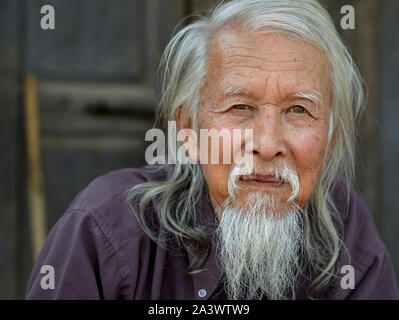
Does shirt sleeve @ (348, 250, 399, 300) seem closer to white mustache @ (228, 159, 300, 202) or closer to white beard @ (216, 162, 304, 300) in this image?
white beard @ (216, 162, 304, 300)

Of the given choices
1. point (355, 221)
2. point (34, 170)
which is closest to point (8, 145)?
point (34, 170)

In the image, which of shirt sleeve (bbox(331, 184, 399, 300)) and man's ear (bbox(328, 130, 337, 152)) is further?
man's ear (bbox(328, 130, 337, 152))

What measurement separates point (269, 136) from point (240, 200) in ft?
0.81

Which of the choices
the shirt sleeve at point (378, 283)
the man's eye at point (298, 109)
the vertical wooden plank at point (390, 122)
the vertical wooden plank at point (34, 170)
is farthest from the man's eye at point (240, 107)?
the vertical wooden plank at point (390, 122)

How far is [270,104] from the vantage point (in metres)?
2.00

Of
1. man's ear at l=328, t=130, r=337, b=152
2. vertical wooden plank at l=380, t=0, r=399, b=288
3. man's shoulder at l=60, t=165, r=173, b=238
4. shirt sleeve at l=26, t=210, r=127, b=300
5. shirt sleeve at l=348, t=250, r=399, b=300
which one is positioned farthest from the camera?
vertical wooden plank at l=380, t=0, r=399, b=288

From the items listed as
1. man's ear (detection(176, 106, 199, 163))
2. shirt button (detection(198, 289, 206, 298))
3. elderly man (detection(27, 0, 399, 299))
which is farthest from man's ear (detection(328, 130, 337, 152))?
shirt button (detection(198, 289, 206, 298))

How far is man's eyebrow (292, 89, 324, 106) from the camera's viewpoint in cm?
203

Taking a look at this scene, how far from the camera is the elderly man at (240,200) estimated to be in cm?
196

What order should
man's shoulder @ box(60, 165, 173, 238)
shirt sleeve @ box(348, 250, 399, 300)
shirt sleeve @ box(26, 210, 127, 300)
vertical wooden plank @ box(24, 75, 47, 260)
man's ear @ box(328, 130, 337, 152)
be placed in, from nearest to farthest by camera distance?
shirt sleeve @ box(26, 210, 127, 300)
man's shoulder @ box(60, 165, 173, 238)
shirt sleeve @ box(348, 250, 399, 300)
man's ear @ box(328, 130, 337, 152)
vertical wooden plank @ box(24, 75, 47, 260)

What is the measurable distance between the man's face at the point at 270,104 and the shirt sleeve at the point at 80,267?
17.5 inches

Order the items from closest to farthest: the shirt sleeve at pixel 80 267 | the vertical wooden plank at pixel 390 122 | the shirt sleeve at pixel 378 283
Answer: the shirt sleeve at pixel 80 267, the shirt sleeve at pixel 378 283, the vertical wooden plank at pixel 390 122

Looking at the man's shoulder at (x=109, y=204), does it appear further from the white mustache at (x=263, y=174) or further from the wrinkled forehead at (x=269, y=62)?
the wrinkled forehead at (x=269, y=62)

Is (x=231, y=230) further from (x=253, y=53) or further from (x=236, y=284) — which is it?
(x=253, y=53)
